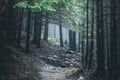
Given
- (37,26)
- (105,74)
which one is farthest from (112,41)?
(37,26)

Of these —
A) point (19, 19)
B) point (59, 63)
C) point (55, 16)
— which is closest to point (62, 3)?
point (19, 19)

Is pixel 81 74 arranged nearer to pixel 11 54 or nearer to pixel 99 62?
pixel 99 62

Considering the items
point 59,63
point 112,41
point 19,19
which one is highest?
point 19,19

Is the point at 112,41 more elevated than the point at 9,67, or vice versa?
the point at 112,41

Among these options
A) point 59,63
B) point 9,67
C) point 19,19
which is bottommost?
point 59,63

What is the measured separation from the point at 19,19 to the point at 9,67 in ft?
27.4

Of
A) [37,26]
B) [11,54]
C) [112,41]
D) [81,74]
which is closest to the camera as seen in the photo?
[11,54]

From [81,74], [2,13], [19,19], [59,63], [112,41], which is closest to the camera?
[2,13]

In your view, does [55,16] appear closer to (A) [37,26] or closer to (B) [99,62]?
(A) [37,26]

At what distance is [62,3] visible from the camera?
22.3 meters

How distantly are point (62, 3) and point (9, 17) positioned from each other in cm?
502

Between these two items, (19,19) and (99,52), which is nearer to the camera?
(99,52)

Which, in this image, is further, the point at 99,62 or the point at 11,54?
the point at 99,62

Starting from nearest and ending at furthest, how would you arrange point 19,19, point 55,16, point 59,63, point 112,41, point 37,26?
point 112,41, point 19,19, point 59,63, point 37,26, point 55,16
